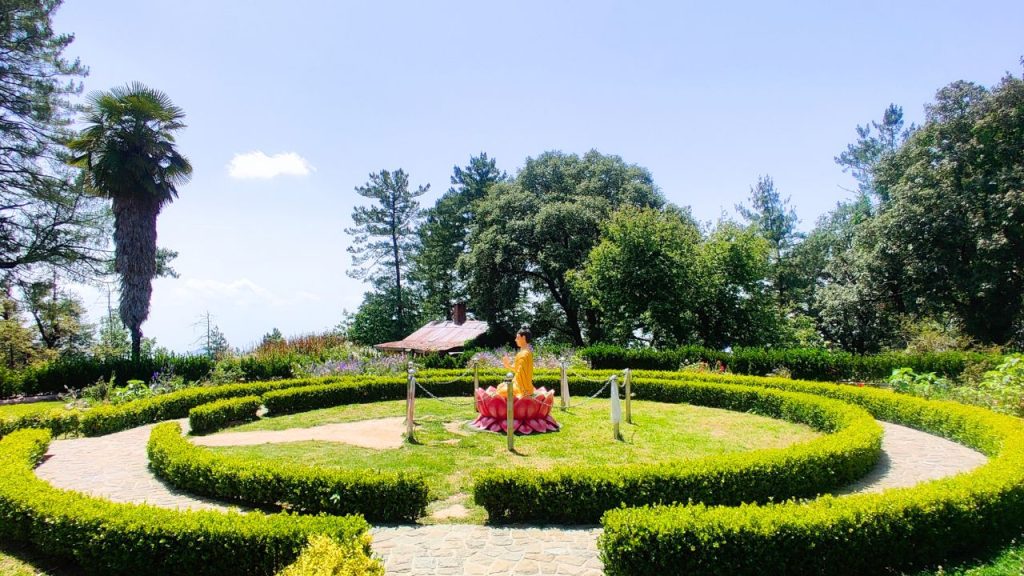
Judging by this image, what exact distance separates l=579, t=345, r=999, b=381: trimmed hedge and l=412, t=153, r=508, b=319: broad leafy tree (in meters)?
22.7

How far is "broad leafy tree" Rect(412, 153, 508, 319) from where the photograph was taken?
4488 centimetres

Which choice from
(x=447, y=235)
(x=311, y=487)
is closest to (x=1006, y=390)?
(x=311, y=487)

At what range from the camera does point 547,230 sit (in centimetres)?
3259

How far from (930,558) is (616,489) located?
324 centimetres

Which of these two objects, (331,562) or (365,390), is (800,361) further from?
(331,562)

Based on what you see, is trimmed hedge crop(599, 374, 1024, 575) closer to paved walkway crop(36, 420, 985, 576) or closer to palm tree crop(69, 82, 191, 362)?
paved walkway crop(36, 420, 985, 576)

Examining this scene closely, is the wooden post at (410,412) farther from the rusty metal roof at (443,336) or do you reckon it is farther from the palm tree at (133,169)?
the rusty metal roof at (443,336)

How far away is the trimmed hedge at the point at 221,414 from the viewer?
12773 mm

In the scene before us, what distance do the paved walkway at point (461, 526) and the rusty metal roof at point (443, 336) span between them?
21215mm

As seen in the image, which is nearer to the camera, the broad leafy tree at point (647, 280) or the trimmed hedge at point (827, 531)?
the trimmed hedge at point (827, 531)

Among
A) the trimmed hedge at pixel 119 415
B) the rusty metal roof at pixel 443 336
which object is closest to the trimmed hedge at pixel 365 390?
the trimmed hedge at pixel 119 415

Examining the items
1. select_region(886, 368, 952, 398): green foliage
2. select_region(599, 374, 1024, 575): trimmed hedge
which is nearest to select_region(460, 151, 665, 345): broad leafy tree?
select_region(886, 368, 952, 398): green foliage

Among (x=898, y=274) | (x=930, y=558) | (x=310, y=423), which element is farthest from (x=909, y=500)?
(x=898, y=274)

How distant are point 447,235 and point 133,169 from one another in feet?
79.7
